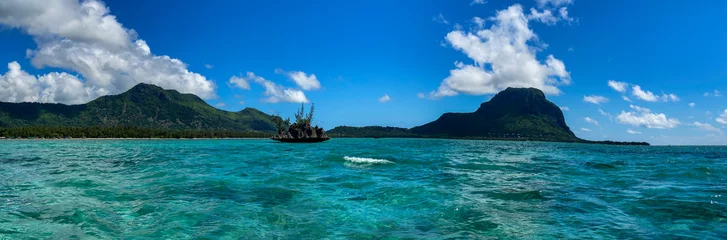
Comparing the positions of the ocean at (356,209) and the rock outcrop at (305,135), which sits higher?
the rock outcrop at (305,135)

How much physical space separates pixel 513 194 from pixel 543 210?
146 inches

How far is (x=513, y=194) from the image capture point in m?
18.6

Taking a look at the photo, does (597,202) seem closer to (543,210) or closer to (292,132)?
(543,210)

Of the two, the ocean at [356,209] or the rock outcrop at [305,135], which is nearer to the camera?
the ocean at [356,209]

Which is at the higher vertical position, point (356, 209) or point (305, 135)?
point (305, 135)

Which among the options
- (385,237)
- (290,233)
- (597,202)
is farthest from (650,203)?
(290,233)

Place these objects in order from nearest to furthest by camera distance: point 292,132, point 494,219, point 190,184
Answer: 1. point 494,219
2. point 190,184
3. point 292,132

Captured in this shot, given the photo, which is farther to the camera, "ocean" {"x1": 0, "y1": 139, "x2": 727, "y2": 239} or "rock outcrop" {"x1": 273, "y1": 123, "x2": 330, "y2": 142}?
"rock outcrop" {"x1": 273, "y1": 123, "x2": 330, "y2": 142}

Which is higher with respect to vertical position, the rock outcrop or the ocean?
the rock outcrop

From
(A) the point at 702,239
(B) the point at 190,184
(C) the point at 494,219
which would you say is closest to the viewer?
(A) the point at 702,239

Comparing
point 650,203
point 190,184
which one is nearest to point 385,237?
point 650,203

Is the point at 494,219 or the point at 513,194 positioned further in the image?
the point at 513,194

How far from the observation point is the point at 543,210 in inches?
586

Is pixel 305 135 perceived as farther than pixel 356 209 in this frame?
Yes
